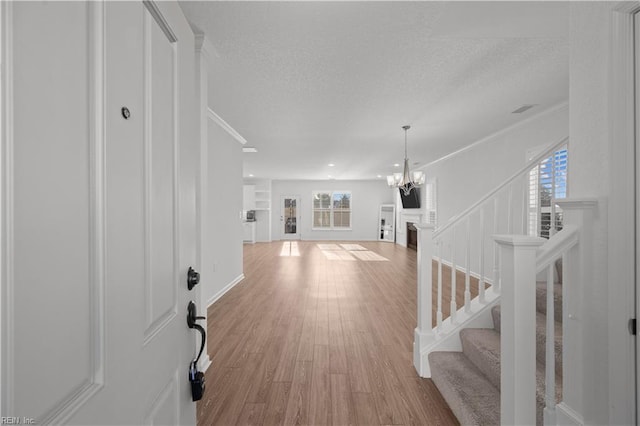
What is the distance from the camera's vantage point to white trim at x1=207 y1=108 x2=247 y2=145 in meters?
3.47

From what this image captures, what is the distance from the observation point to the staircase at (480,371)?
59.7 inches

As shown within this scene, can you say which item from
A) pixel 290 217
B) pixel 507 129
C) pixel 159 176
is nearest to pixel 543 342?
pixel 159 176

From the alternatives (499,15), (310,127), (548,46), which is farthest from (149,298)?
(310,127)

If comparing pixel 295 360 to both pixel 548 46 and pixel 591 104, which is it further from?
pixel 548 46

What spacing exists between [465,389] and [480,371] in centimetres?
24

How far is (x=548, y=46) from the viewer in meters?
2.09

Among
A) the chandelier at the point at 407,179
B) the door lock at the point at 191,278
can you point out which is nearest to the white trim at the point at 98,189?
the door lock at the point at 191,278

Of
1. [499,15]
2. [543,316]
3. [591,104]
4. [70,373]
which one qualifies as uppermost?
[499,15]

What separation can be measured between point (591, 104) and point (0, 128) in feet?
5.73

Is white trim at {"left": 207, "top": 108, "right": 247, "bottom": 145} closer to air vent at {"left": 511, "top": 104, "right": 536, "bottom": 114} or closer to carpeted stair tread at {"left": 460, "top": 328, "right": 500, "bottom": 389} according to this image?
carpeted stair tread at {"left": 460, "top": 328, "right": 500, "bottom": 389}

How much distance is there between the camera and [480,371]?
185 centimetres

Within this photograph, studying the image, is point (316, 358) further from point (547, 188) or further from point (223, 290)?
point (547, 188)

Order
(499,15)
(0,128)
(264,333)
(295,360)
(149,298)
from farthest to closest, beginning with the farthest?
(264,333) < (295,360) < (499,15) < (149,298) < (0,128)

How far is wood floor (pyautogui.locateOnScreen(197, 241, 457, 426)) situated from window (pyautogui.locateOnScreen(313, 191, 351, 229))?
6522mm
